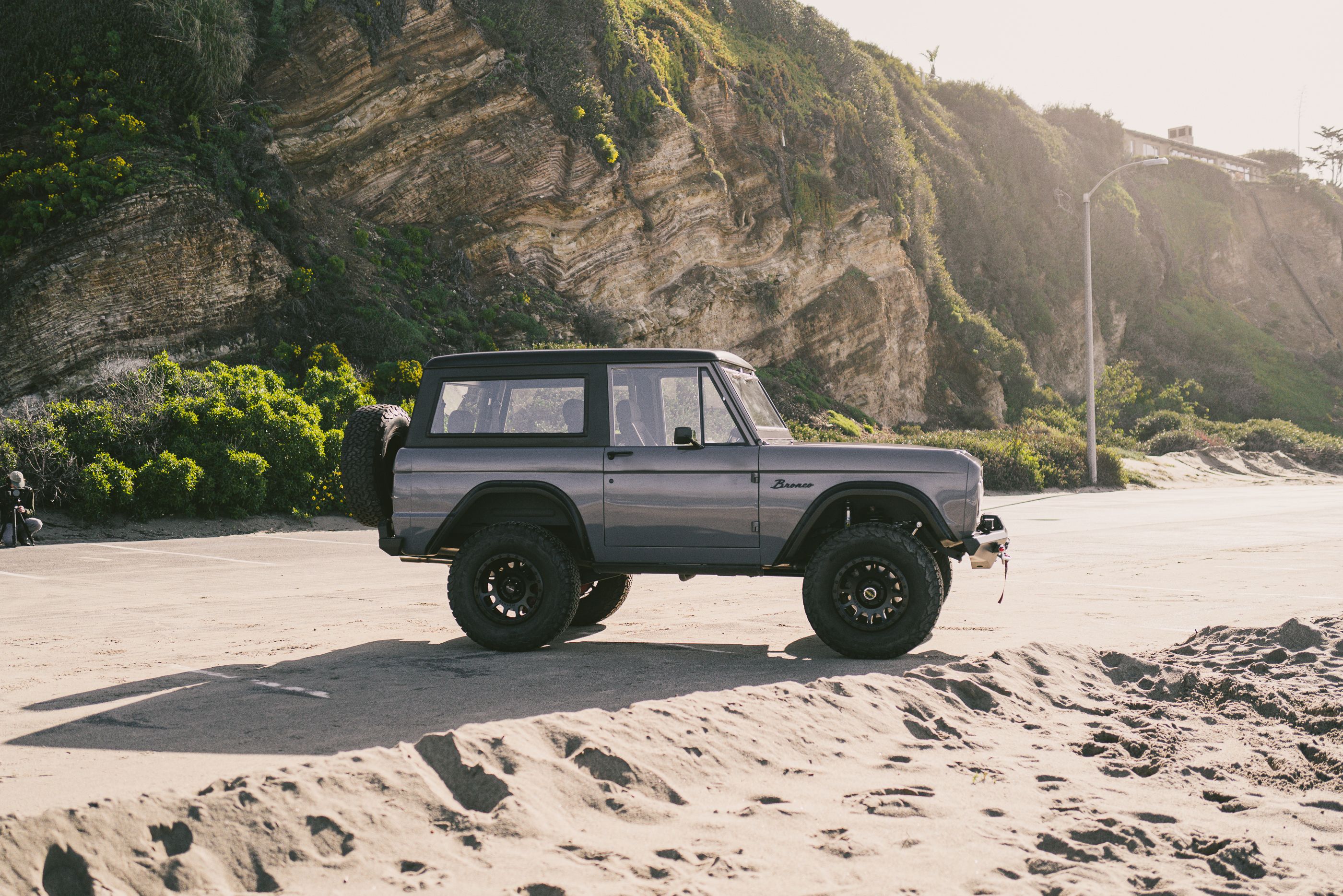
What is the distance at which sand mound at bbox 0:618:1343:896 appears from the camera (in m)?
3.82

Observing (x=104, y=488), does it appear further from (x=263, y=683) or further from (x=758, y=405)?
(x=758, y=405)

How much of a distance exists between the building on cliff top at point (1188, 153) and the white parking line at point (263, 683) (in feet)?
266

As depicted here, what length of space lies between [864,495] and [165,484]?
14.8m

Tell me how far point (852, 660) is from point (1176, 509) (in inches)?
780

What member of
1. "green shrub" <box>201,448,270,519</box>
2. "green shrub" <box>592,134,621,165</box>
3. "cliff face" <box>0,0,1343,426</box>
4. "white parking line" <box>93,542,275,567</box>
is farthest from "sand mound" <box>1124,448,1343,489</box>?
"white parking line" <box>93,542,275,567</box>

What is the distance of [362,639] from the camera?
8852 millimetres

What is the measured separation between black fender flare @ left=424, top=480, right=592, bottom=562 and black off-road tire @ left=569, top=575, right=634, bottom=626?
1509mm

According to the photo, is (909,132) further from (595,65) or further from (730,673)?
(730,673)

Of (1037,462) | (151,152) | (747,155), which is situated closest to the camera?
(151,152)

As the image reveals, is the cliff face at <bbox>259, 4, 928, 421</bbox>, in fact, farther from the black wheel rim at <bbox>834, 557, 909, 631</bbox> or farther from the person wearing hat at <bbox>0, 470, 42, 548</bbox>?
the black wheel rim at <bbox>834, 557, 909, 631</bbox>

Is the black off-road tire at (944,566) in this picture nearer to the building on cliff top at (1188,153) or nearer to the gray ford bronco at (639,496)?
the gray ford bronco at (639,496)

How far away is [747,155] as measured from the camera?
136 ft

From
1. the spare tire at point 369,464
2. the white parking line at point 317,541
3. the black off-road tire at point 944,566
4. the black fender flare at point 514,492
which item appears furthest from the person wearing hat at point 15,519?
the black off-road tire at point 944,566

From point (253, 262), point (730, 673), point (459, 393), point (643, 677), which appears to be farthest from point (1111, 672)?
point (253, 262)
